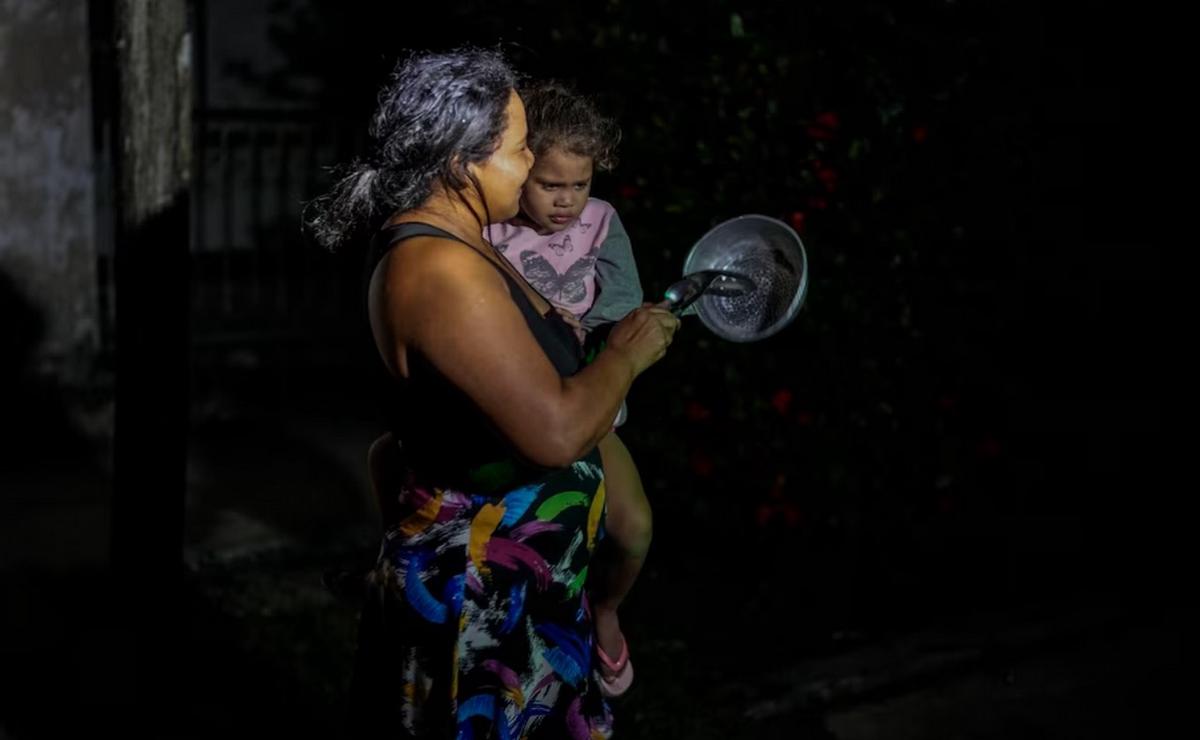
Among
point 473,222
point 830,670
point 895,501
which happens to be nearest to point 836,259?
point 895,501

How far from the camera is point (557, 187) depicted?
9.91ft

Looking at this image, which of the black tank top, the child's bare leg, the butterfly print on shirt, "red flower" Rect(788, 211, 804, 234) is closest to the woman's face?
the black tank top

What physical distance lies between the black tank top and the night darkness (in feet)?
5.58

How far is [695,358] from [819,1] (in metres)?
1.33

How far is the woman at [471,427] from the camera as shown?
7.91 feet

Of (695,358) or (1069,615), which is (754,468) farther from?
(1069,615)

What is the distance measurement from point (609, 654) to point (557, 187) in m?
1.08

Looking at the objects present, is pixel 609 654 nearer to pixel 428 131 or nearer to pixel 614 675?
pixel 614 675

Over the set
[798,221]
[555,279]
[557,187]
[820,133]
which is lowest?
[798,221]

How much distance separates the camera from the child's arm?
316 centimetres

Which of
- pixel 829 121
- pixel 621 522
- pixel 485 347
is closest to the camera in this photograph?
pixel 485 347

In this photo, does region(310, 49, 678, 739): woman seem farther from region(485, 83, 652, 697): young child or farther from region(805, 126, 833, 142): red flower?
region(805, 126, 833, 142): red flower

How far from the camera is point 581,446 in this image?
246 centimetres

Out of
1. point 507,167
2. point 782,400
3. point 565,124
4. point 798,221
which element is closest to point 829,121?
point 798,221
